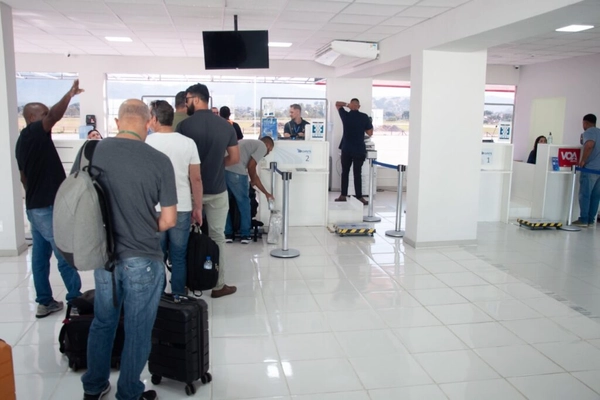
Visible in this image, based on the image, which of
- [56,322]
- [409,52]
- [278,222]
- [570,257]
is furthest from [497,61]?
[56,322]

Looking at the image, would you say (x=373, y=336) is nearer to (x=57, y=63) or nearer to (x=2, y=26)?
(x=2, y=26)

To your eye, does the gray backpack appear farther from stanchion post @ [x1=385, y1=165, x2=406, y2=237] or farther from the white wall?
the white wall

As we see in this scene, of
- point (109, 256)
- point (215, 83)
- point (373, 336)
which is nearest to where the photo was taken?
point (109, 256)

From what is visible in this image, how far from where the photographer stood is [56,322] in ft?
12.1

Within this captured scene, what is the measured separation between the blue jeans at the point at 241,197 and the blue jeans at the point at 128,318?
3.40 m

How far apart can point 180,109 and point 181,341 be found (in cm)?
222

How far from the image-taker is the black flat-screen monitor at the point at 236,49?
19.6 ft

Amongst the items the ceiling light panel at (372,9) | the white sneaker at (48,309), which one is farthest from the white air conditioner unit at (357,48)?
the white sneaker at (48,309)

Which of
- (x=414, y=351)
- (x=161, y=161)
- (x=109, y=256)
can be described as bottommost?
(x=414, y=351)

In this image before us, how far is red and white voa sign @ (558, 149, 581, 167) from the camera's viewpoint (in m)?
7.52

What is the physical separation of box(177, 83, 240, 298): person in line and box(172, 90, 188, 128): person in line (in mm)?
234

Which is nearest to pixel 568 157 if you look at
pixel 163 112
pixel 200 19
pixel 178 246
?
pixel 200 19

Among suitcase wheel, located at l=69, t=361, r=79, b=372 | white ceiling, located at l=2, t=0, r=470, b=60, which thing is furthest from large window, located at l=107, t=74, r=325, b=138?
suitcase wheel, located at l=69, t=361, r=79, b=372

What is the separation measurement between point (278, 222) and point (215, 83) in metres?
5.54
